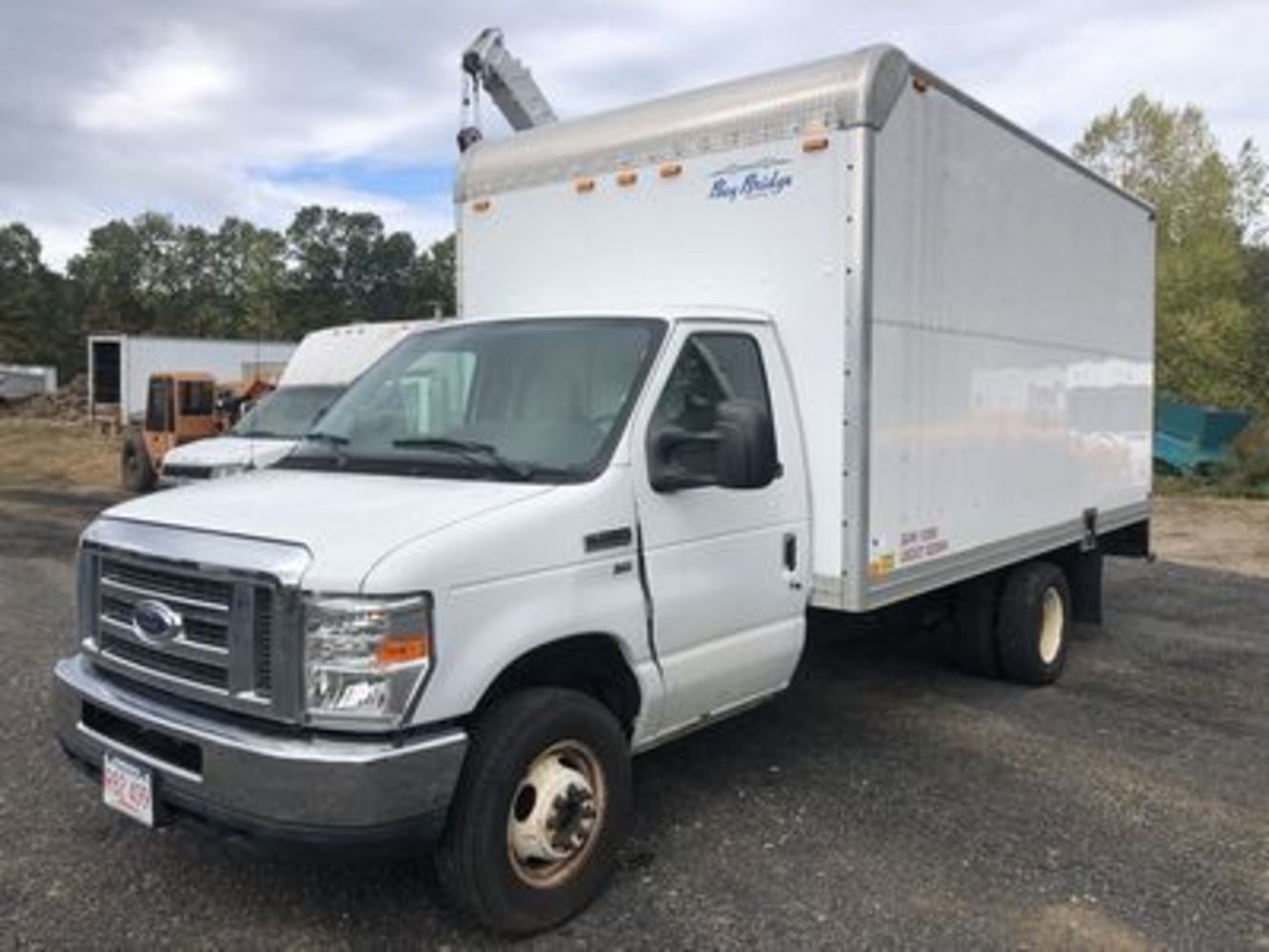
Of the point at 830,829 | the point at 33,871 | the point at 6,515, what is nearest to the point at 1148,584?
the point at 830,829

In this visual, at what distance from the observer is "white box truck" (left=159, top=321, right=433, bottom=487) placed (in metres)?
13.4

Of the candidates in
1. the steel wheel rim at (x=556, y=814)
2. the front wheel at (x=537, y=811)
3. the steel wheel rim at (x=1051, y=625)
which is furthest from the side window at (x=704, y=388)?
the steel wheel rim at (x=1051, y=625)

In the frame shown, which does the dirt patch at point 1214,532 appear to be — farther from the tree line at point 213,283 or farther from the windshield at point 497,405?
the tree line at point 213,283

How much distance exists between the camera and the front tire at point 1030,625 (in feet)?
23.4

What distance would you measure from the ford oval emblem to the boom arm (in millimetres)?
8010

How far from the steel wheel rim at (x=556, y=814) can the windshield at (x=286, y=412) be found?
427 inches

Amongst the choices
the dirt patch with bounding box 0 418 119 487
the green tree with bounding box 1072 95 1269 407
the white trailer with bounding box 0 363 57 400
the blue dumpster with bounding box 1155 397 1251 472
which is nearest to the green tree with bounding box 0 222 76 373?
the white trailer with bounding box 0 363 57 400

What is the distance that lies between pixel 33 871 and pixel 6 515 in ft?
49.6

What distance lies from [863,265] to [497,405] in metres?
1.68

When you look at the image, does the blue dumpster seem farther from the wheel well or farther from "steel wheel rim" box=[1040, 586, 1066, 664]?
the wheel well

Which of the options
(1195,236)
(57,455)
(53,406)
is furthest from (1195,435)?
(53,406)

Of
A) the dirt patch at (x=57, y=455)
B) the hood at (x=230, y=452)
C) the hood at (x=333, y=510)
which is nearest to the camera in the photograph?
the hood at (x=333, y=510)

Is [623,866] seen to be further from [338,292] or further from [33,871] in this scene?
[338,292]

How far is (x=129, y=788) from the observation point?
379 cm
